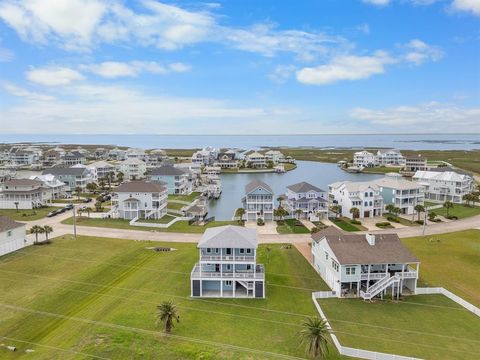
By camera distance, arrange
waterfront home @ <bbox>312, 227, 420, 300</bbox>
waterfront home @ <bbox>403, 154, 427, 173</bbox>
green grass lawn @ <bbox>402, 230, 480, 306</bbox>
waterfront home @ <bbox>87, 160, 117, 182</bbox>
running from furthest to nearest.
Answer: waterfront home @ <bbox>403, 154, 427, 173</bbox>, waterfront home @ <bbox>87, 160, 117, 182</bbox>, green grass lawn @ <bbox>402, 230, 480, 306</bbox>, waterfront home @ <bbox>312, 227, 420, 300</bbox>

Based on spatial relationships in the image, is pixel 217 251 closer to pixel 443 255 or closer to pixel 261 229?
pixel 261 229

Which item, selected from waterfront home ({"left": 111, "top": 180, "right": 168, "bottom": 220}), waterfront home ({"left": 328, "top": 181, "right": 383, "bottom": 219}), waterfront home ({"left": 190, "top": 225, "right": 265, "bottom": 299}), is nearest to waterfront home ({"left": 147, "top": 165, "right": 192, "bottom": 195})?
waterfront home ({"left": 111, "top": 180, "right": 168, "bottom": 220})

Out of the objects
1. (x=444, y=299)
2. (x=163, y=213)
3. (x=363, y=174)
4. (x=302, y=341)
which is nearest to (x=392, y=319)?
(x=444, y=299)

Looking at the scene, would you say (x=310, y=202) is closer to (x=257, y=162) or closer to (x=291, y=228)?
(x=291, y=228)

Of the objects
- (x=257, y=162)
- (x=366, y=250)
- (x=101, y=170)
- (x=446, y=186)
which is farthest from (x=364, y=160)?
(x=366, y=250)

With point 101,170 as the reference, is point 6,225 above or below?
below

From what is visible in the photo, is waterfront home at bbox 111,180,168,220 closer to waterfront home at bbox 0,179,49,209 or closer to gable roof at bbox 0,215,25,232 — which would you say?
gable roof at bbox 0,215,25,232

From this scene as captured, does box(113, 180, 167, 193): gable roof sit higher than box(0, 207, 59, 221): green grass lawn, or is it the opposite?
box(113, 180, 167, 193): gable roof

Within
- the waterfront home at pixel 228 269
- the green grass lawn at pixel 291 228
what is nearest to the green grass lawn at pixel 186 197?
the green grass lawn at pixel 291 228
